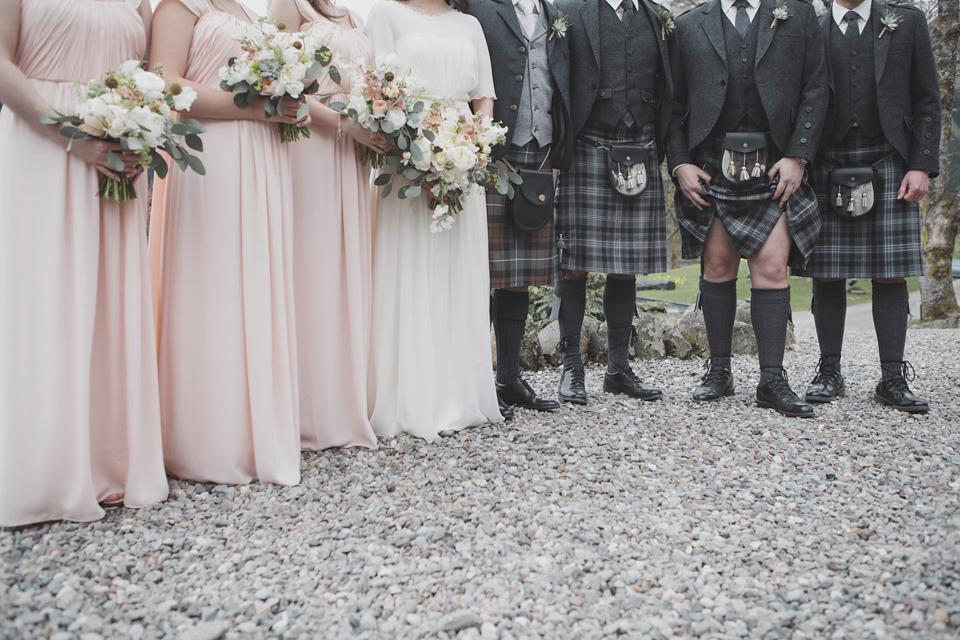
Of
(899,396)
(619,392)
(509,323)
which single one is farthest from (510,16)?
(899,396)

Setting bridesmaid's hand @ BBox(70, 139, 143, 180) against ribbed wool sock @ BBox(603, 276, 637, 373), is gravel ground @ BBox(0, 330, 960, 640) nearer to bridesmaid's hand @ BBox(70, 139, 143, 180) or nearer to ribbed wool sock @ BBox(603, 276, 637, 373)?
Answer: ribbed wool sock @ BBox(603, 276, 637, 373)

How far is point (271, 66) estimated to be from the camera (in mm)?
2707

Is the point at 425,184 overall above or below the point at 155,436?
above

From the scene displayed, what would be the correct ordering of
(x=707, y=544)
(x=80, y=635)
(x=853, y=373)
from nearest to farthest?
(x=80, y=635), (x=707, y=544), (x=853, y=373)

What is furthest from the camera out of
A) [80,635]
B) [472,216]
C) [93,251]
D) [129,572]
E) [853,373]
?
[853,373]

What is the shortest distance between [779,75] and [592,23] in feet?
3.35

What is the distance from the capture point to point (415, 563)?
2.19 metres

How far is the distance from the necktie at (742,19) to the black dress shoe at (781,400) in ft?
6.17

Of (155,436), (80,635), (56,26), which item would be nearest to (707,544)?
(80,635)

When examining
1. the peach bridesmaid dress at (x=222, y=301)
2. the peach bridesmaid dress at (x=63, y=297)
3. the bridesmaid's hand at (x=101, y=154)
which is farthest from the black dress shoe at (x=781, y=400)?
the bridesmaid's hand at (x=101, y=154)

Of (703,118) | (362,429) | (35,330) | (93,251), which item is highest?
(703,118)

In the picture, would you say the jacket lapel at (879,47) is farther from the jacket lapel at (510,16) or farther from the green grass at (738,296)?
the green grass at (738,296)

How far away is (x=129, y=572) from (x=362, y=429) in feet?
4.14

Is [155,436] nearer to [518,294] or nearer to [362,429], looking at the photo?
[362,429]
